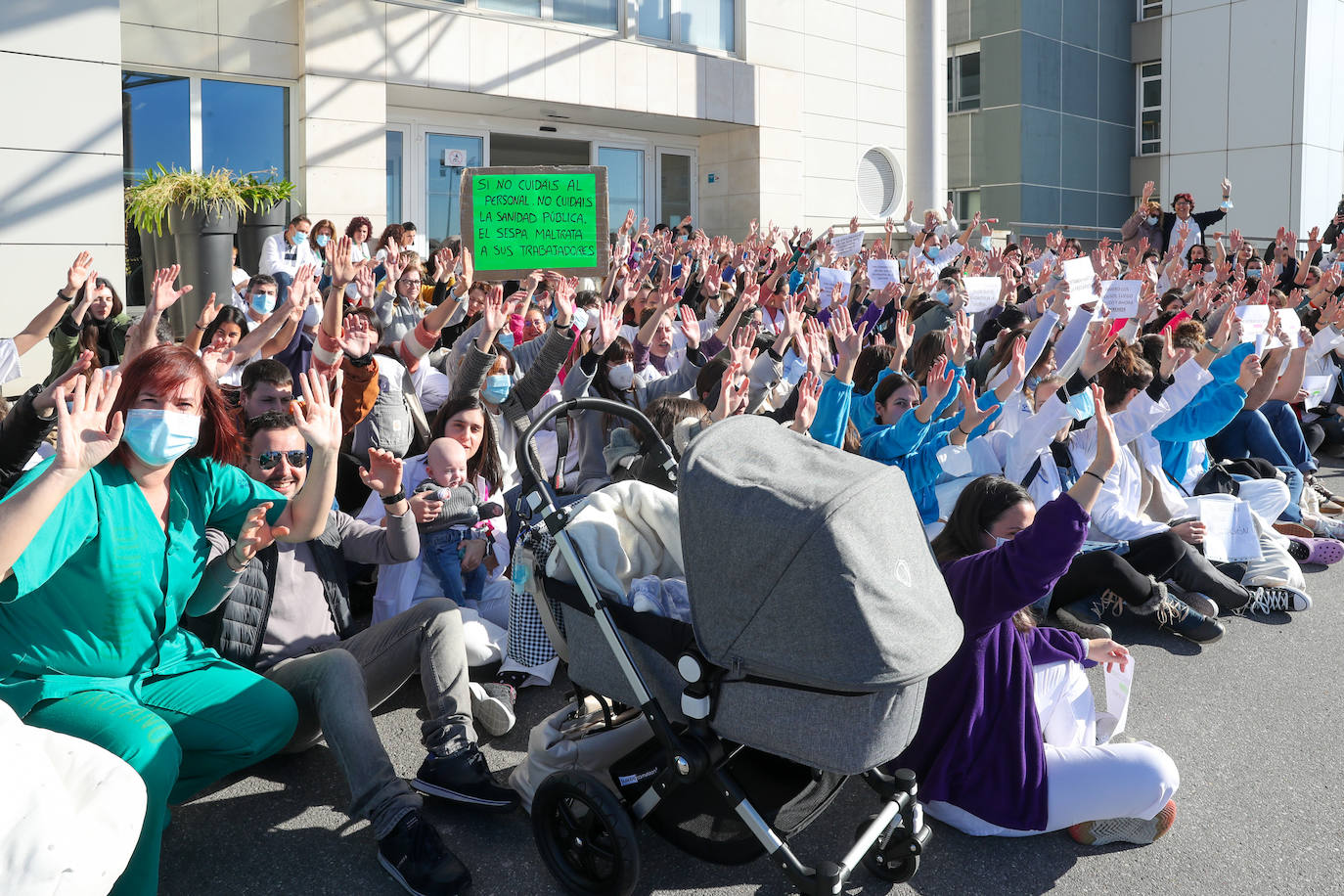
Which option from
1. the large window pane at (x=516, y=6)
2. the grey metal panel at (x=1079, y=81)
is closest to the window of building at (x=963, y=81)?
the grey metal panel at (x=1079, y=81)

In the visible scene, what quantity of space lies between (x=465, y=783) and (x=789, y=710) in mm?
1306

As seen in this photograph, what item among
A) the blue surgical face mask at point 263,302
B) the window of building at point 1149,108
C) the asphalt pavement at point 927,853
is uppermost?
the window of building at point 1149,108

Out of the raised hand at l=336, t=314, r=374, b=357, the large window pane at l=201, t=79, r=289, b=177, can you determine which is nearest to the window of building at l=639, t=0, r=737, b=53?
the large window pane at l=201, t=79, r=289, b=177

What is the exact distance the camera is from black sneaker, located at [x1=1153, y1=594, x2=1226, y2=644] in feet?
18.1

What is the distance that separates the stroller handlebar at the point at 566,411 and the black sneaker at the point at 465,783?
0.96 meters

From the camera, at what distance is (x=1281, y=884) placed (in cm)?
339

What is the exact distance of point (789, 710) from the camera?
288 cm

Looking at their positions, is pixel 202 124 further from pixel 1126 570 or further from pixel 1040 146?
pixel 1040 146

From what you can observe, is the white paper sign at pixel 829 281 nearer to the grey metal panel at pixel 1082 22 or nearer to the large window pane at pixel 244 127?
the large window pane at pixel 244 127

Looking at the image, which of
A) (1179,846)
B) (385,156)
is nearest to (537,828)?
(1179,846)

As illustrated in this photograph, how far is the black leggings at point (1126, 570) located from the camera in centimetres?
550

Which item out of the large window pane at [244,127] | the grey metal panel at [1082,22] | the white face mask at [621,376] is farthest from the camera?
the grey metal panel at [1082,22]

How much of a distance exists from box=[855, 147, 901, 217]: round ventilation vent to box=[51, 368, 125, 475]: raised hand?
1963 centimetres

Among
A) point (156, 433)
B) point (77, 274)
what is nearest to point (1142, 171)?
point (77, 274)
